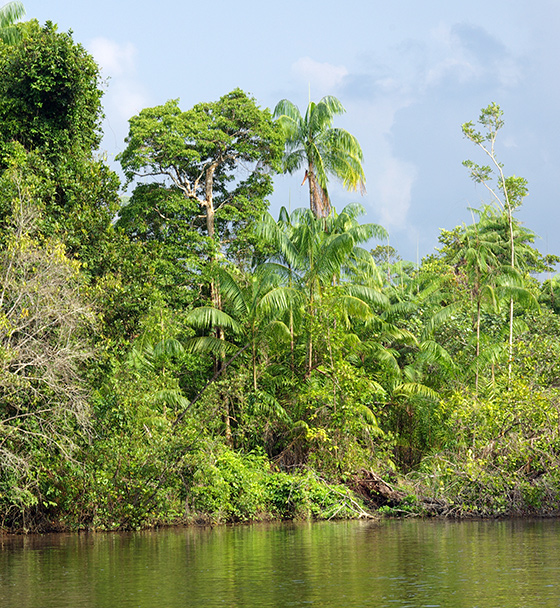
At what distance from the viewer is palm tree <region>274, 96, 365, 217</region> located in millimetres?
31031

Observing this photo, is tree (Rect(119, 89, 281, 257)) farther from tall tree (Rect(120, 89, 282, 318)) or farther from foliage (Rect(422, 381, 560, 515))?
foliage (Rect(422, 381, 560, 515))

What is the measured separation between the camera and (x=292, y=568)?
36.7 ft

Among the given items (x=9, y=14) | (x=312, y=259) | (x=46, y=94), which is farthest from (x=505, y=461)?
(x=9, y=14)

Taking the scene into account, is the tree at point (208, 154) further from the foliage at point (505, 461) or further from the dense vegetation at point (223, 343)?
the foliage at point (505, 461)

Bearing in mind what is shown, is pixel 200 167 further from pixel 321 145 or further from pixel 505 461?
pixel 505 461

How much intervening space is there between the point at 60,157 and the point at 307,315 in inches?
365

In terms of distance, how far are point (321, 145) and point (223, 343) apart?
976cm

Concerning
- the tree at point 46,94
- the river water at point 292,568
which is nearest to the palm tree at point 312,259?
the tree at point 46,94

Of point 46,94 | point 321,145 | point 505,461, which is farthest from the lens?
point 321,145

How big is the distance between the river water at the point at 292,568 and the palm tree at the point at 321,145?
53.3 ft

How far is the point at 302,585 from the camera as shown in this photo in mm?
9406

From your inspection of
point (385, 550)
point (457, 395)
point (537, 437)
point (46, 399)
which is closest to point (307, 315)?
point (457, 395)

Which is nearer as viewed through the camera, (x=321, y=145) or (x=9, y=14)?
(x=9, y=14)

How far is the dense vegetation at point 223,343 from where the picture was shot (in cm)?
1745
